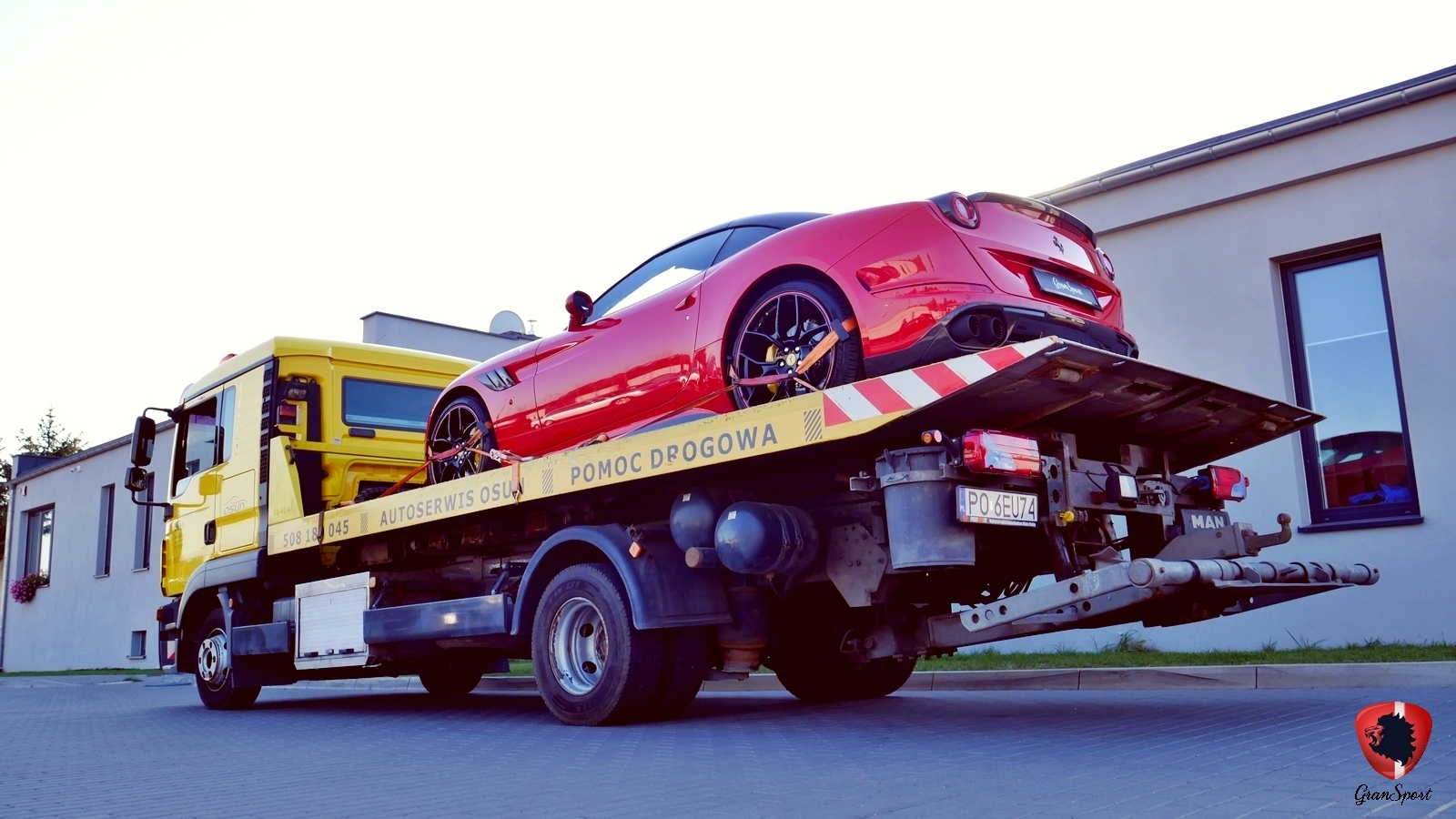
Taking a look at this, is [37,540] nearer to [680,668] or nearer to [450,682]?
[450,682]

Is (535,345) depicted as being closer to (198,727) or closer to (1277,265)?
(198,727)

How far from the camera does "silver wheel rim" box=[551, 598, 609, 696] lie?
6.12 m

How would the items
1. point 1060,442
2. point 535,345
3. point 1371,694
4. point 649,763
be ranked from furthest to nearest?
point 535,345
point 1371,694
point 1060,442
point 649,763

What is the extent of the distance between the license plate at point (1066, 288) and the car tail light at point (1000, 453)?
0.77 metres

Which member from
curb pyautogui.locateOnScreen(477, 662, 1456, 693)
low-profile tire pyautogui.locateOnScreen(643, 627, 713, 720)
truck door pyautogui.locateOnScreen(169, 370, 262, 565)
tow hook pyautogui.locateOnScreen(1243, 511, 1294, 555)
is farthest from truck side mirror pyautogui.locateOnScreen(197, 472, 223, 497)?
tow hook pyautogui.locateOnScreen(1243, 511, 1294, 555)

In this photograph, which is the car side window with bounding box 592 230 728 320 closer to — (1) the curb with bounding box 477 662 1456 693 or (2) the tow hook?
(1) the curb with bounding box 477 662 1456 693

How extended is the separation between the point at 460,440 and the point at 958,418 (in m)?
3.96

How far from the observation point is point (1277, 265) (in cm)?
990

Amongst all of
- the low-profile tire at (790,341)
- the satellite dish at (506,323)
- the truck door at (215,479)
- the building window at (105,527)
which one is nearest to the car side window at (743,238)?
the low-profile tire at (790,341)

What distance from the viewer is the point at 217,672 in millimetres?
9320

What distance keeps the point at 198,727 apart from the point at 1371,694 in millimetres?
7151

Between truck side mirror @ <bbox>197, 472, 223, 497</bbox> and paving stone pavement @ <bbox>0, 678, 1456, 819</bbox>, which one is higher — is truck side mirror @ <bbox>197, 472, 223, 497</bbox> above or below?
above

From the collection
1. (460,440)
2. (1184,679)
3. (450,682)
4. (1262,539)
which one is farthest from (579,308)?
(450,682)

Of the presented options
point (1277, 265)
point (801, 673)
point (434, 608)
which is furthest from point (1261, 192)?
point (434, 608)
